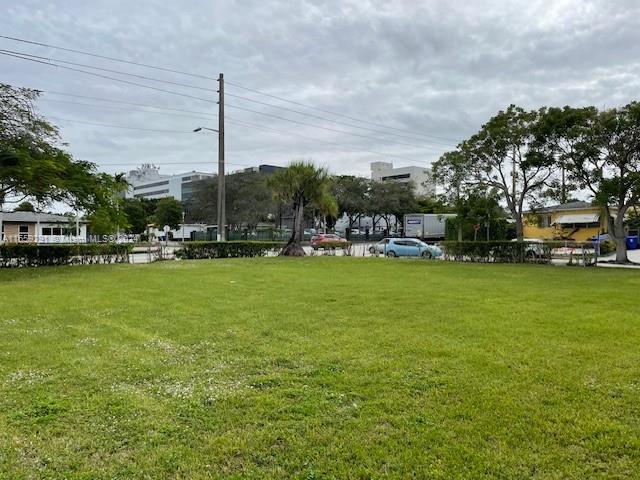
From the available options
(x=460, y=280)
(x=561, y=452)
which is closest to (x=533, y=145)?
(x=460, y=280)

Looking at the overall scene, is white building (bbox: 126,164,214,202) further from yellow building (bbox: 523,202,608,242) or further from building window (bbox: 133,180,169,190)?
yellow building (bbox: 523,202,608,242)

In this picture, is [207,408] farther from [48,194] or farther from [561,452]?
[48,194]

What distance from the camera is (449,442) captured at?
11.0 feet

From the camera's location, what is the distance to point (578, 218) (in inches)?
1529

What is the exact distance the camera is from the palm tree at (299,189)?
26422 mm

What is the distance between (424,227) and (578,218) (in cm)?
1423

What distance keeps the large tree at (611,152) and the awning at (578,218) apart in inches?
712

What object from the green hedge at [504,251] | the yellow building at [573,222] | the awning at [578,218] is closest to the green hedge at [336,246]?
the green hedge at [504,251]

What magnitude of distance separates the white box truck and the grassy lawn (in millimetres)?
40540

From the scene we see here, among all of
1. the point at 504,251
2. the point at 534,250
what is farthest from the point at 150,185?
the point at 534,250

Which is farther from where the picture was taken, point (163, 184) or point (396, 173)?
point (163, 184)

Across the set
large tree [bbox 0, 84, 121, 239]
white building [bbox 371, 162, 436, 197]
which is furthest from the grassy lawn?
white building [bbox 371, 162, 436, 197]

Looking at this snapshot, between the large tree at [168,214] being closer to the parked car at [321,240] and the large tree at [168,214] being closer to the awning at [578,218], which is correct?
the parked car at [321,240]

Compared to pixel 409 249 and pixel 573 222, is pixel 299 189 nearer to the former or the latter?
pixel 409 249
